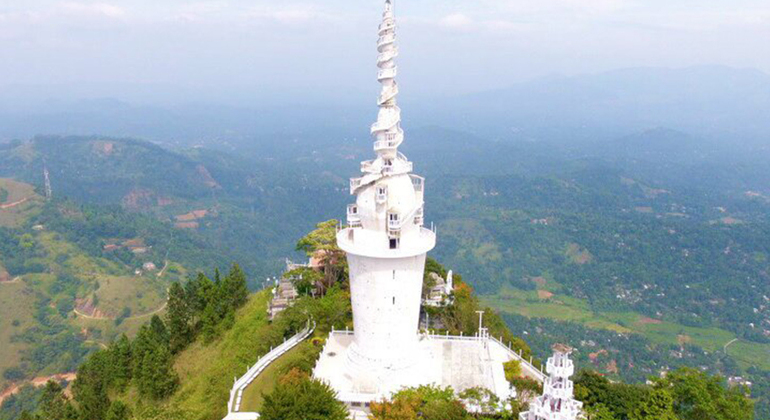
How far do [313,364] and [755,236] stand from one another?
6586 inches

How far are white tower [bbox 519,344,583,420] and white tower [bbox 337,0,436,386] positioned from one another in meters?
7.49

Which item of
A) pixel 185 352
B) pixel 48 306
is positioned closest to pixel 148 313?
pixel 48 306

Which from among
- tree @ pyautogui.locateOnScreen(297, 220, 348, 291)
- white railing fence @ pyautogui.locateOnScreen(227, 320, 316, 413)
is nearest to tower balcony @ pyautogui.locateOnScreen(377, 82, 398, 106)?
tree @ pyautogui.locateOnScreen(297, 220, 348, 291)

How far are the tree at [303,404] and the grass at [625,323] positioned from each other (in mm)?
97965

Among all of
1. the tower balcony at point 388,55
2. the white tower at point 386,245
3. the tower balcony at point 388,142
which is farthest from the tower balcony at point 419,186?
the tower balcony at point 388,55

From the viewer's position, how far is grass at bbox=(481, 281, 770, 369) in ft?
335

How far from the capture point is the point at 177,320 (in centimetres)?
4297

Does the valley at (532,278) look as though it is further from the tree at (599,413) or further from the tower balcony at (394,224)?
the tower balcony at (394,224)

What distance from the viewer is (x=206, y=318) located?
42062mm

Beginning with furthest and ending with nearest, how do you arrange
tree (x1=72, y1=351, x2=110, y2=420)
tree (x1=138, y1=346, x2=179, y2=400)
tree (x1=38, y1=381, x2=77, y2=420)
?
tree (x1=38, y1=381, x2=77, y2=420), tree (x1=138, y1=346, x2=179, y2=400), tree (x1=72, y1=351, x2=110, y2=420)

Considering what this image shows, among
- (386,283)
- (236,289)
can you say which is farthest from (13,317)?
(386,283)

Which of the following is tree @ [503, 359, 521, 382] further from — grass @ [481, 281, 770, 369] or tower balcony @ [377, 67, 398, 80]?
grass @ [481, 281, 770, 369]

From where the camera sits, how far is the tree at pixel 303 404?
73.7 feet

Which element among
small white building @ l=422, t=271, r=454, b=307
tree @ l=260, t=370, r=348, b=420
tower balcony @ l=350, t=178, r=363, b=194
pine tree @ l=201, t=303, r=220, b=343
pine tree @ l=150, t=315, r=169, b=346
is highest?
tower balcony @ l=350, t=178, r=363, b=194
